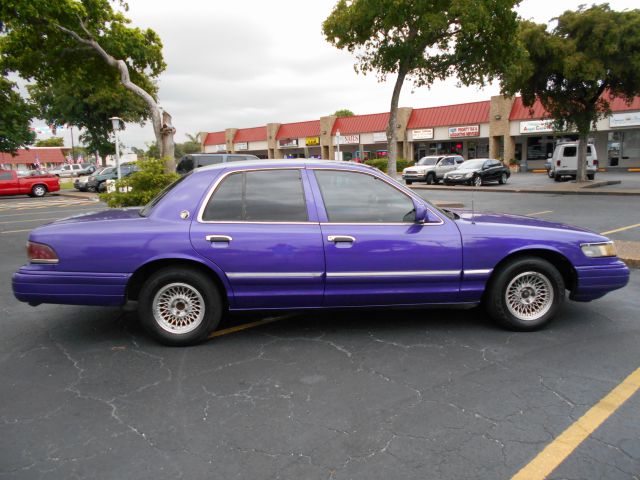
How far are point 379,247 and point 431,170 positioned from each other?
84.9ft

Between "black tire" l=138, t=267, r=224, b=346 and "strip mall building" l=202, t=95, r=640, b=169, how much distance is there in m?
→ 27.0

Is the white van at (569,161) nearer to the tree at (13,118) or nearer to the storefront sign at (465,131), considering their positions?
the storefront sign at (465,131)

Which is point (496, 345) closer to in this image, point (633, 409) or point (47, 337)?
point (633, 409)

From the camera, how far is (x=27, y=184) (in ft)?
88.0

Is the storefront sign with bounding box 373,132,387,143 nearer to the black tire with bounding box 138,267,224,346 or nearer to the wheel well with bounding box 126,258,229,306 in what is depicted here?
the wheel well with bounding box 126,258,229,306

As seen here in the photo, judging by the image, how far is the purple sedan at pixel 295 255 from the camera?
4.17 m

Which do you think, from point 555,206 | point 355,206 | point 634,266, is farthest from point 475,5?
point 355,206

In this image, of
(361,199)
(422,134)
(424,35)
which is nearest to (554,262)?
(361,199)

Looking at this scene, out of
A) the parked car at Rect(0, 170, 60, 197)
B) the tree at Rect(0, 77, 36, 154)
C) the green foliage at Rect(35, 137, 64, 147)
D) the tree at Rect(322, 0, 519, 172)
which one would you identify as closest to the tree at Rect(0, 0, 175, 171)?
the tree at Rect(322, 0, 519, 172)

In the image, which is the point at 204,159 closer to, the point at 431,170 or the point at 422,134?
the point at 431,170

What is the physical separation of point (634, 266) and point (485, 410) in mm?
5135

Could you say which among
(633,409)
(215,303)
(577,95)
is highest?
(577,95)

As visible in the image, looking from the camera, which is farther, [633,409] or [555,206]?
[555,206]

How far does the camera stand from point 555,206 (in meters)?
15.4
